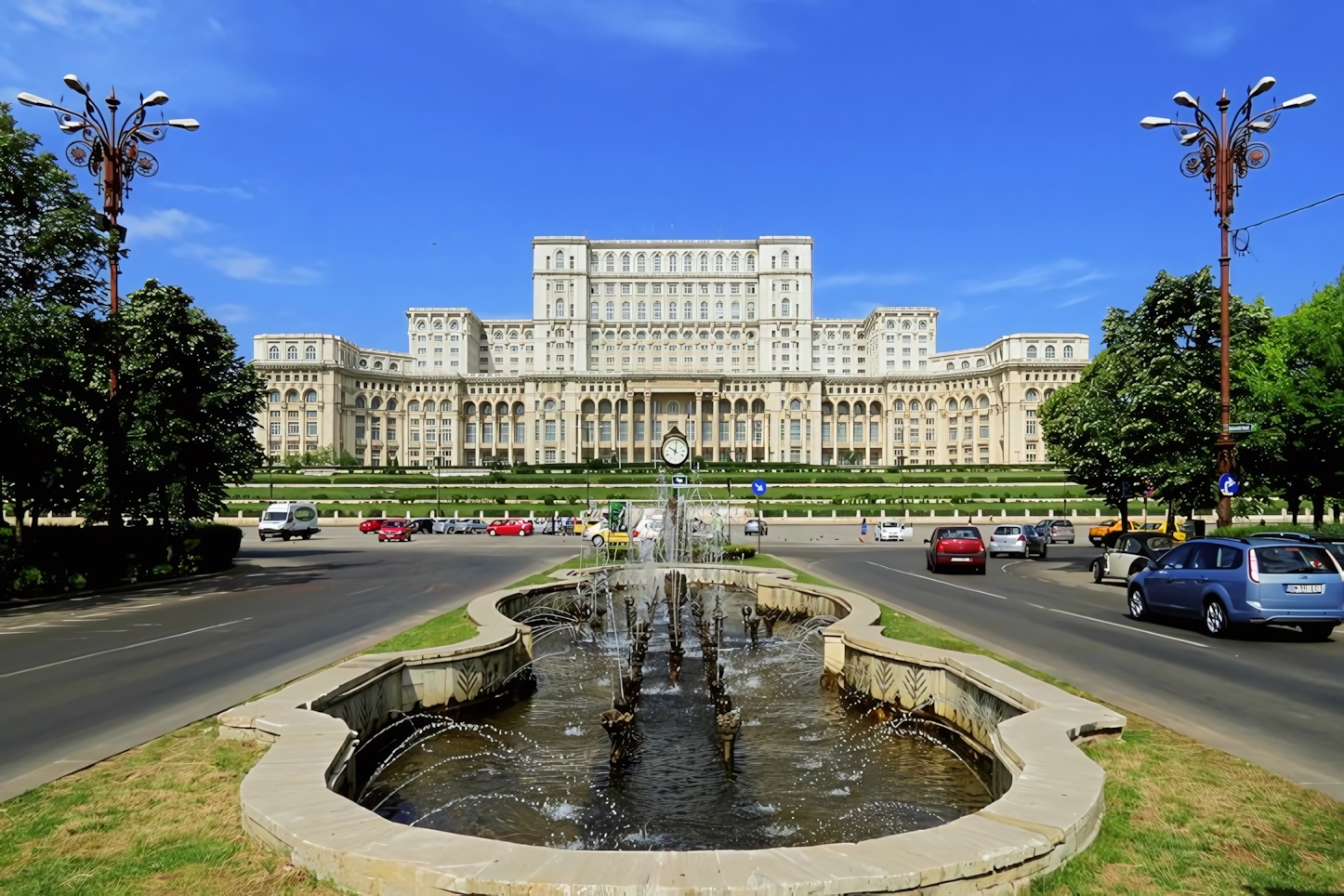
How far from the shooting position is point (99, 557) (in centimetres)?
2177

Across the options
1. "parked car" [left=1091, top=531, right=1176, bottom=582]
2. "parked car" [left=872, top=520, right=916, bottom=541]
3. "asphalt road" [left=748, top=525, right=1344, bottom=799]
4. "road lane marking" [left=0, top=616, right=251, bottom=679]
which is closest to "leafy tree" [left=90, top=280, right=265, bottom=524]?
"road lane marking" [left=0, top=616, right=251, bottom=679]

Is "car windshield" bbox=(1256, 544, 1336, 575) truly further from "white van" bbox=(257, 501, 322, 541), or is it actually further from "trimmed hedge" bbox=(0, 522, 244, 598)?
"white van" bbox=(257, 501, 322, 541)

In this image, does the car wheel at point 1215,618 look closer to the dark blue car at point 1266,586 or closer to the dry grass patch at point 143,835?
the dark blue car at point 1266,586

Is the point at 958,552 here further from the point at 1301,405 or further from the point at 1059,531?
the point at 1059,531

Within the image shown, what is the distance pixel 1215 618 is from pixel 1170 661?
2.97m

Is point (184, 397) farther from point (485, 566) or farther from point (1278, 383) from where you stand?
point (1278, 383)

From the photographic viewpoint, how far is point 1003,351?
137 metres

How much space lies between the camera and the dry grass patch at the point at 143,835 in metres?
4.07

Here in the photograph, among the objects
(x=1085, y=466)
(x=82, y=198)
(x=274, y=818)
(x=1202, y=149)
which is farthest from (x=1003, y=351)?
(x=274, y=818)

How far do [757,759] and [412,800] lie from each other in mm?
2998

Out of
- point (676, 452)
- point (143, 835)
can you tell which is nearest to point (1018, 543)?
point (676, 452)

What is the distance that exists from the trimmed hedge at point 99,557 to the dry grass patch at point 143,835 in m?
16.8

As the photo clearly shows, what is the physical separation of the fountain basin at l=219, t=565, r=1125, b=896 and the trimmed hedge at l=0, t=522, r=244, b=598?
1569cm

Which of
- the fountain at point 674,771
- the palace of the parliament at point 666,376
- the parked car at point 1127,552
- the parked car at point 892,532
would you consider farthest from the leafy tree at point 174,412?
the palace of the parliament at point 666,376
